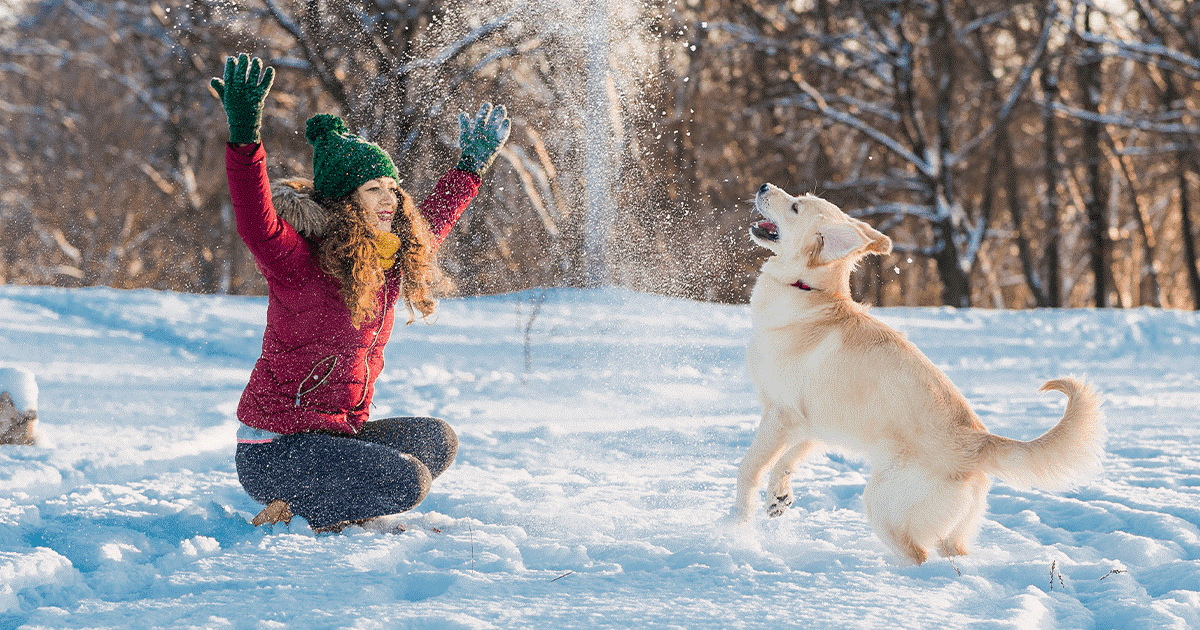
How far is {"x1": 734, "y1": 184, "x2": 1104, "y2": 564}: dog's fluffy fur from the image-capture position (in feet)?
8.62

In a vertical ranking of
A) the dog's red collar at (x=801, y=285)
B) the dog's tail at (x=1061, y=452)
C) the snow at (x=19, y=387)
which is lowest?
the snow at (x=19, y=387)

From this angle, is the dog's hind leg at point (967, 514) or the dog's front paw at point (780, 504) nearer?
the dog's hind leg at point (967, 514)

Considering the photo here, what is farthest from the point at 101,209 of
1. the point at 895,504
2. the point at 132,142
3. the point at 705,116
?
the point at 895,504

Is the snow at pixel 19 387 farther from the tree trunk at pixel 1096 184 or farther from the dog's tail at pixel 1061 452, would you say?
the tree trunk at pixel 1096 184

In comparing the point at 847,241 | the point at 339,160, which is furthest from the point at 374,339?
the point at 847,241

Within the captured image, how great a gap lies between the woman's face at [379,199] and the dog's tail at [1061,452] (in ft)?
7.09

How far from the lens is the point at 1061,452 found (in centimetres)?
257

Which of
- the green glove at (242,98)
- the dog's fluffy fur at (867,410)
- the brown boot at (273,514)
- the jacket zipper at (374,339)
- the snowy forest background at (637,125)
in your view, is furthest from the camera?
the snowy forest background at (637,125)

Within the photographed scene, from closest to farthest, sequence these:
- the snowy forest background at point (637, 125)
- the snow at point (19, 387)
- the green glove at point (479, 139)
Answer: the green glove at point (479, 139)
the snow at point (19, 387)
the snowy forest background at point (637, 125)

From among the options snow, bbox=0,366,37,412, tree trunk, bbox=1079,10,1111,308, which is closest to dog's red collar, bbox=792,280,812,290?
snow, bbox=0,366,37,412

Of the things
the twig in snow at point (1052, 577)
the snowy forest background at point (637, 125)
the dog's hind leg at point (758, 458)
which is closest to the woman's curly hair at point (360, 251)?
the dog's hind leg at point (758, 458)

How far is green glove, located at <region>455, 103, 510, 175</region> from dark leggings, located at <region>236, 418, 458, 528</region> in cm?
133

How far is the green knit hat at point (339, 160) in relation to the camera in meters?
3.07

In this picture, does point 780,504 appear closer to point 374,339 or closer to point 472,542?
point 472,542
